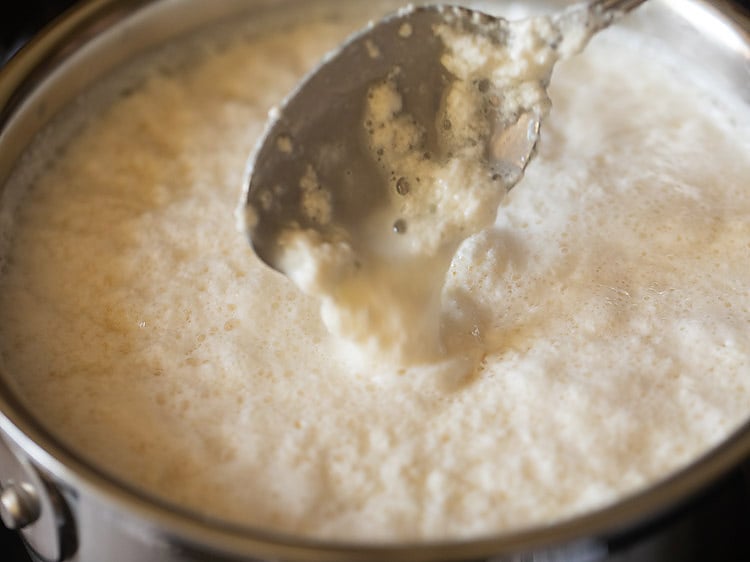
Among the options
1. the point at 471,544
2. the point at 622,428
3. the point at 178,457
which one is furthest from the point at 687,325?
the point at 178,457

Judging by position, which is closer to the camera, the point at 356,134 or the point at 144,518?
the point at 144,518

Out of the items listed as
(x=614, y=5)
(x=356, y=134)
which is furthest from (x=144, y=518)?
(x=614, y=5)

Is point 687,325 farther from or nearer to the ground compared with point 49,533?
farther from the ground

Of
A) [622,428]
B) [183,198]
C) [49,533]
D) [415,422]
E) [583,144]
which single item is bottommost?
[49,533]

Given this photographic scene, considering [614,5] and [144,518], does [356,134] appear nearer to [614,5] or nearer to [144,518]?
[614,5]

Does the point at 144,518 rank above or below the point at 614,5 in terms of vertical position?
below

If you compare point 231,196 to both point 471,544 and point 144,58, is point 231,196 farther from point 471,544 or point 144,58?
point 471,544

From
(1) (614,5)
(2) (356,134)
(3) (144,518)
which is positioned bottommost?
→ (3) (144,518)

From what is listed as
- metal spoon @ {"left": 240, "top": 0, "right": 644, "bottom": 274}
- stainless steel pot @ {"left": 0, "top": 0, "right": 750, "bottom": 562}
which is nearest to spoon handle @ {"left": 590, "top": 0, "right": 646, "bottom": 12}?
metal spoon @ {"left": 240, "top": 0, "right": 644, "bottom": 274}

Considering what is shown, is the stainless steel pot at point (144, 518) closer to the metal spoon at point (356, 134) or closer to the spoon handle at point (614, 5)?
the metal spoon at point (356, 134)
